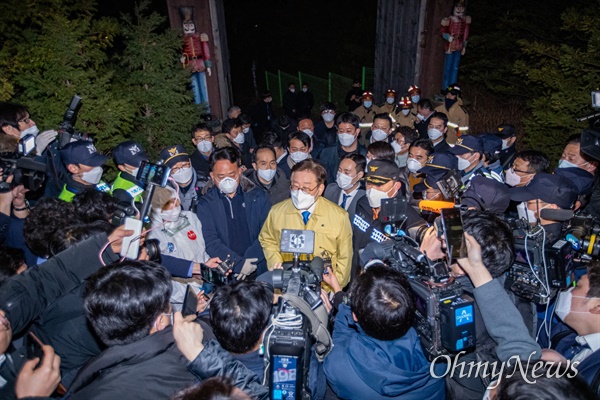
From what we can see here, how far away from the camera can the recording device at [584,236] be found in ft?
10.5

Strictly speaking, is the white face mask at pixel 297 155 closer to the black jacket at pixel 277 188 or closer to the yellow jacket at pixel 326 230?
the black jacket at pixel 277 188

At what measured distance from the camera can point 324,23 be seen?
80.8ft

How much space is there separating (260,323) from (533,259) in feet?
6.61

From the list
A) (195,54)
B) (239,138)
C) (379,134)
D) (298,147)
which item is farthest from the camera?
(195,54)

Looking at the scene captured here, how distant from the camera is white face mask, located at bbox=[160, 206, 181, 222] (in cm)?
392

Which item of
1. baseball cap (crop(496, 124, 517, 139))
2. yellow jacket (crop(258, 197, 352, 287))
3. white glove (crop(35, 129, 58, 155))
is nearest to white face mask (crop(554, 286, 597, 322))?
yellow jacket (crop(258, 197, 352, 287))

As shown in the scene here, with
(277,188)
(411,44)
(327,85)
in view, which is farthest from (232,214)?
(327,85)

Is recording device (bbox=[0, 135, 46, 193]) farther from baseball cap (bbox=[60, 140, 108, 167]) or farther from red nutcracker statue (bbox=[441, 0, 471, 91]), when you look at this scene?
red nutcracker statue (bbox=[441, 0, 471, 91])

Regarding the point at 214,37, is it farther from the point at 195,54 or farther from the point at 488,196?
the point at 488,196

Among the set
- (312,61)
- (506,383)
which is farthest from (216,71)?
(312,61)

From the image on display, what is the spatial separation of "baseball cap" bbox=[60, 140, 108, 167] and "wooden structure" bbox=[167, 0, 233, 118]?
19.5ft

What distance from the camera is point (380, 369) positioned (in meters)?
2.25

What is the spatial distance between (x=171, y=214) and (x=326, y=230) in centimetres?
155

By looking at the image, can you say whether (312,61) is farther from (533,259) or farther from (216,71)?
(533,259)
